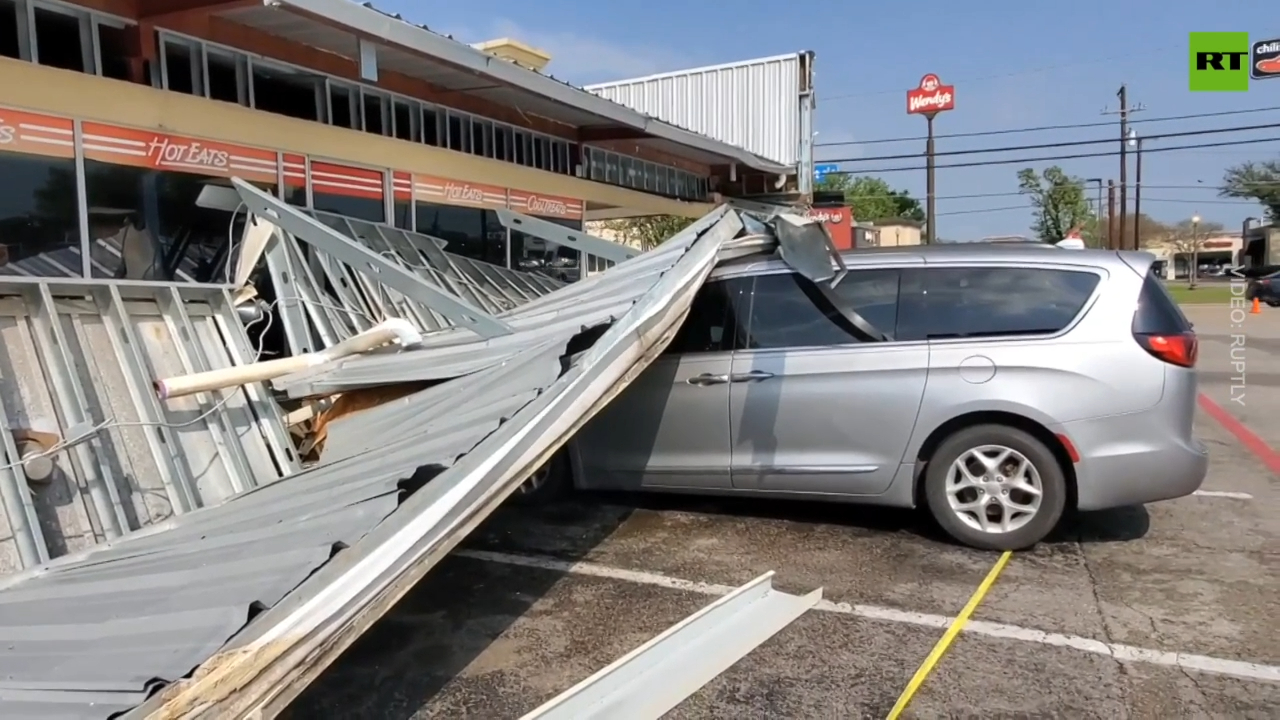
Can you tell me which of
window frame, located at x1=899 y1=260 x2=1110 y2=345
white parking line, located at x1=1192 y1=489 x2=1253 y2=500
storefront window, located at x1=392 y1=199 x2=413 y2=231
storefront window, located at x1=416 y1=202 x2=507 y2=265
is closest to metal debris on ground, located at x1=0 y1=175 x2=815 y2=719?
window frame, located at x1=899 y1=260 x2=1110 y2=345

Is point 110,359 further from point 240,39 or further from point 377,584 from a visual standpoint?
point 240,39

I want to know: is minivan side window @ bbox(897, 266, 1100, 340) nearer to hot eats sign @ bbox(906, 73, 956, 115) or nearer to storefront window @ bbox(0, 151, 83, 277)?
storefront window @ bbox(0, 151, 83, 277)

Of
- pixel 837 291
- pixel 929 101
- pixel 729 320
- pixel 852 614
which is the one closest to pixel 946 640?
pixel 852 614

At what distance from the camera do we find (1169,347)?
16.0 ft

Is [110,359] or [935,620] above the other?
[110,359]

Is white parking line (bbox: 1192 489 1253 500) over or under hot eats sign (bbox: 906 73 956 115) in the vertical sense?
under

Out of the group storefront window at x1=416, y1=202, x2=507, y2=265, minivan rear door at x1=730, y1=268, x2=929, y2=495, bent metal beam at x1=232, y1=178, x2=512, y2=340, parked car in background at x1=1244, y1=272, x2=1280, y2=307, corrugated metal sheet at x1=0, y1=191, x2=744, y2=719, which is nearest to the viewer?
corrugated metal sheet at x1=0, y1=191, x2=744, y2=719

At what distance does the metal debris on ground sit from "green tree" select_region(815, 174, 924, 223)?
6299cm

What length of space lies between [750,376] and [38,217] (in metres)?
4.89

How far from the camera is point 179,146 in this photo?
7.03 metres

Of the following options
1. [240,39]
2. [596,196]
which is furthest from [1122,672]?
[596,196]

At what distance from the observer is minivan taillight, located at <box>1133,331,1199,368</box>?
191 inches

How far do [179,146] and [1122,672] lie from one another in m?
7.08

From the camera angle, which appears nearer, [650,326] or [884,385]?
[650,326]
